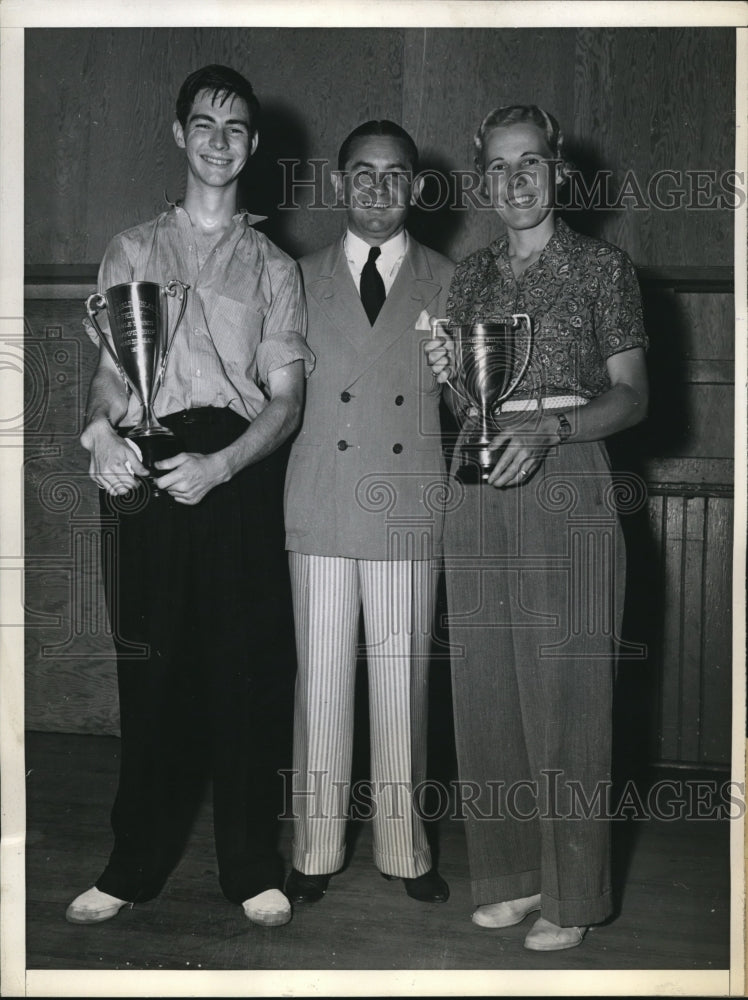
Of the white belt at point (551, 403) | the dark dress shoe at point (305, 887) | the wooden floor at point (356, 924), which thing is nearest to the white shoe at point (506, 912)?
the wooden floor at point (356, 924)

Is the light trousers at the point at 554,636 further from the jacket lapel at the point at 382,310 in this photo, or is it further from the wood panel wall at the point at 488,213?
the wood panel wall at the point at 488,213

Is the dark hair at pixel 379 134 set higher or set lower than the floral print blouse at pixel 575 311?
higher

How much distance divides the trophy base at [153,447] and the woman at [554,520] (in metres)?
0.51

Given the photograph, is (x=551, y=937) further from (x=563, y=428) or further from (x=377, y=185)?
(x=377, y=185)

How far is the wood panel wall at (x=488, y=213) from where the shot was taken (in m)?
2.76

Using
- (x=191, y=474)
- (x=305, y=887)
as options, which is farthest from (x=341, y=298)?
(x=305, y=887)

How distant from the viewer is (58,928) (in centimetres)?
189

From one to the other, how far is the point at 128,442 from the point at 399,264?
2.15ft

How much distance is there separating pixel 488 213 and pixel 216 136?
1184 millimetres

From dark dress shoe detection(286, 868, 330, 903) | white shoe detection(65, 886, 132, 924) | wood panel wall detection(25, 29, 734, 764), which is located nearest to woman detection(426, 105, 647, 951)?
dark dress shoe detection(286, 868, 330, 903)

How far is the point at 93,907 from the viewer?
1921 millimetres

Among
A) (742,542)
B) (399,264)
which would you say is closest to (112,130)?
(399,264)

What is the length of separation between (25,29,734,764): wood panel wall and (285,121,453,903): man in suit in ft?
2.83

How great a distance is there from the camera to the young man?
1.88 m
